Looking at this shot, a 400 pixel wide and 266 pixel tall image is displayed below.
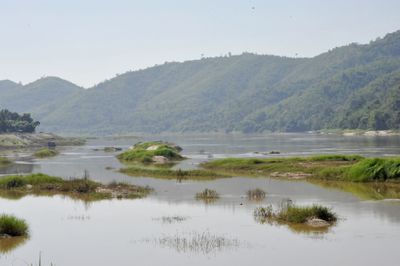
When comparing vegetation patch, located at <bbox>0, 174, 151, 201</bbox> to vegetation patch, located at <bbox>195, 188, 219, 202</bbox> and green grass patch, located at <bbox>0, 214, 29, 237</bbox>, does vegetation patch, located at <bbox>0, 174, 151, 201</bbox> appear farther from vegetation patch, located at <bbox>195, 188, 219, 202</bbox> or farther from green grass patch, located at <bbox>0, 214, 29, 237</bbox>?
green grass patch, located at <bbox>0, 214, 29, 237</bbox>

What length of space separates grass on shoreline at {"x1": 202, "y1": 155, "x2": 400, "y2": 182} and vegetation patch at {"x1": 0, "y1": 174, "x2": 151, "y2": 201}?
19246 mm

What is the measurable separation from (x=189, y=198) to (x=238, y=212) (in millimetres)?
9175

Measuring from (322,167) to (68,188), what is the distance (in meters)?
28.2

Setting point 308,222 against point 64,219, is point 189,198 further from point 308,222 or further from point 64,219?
point 308,222

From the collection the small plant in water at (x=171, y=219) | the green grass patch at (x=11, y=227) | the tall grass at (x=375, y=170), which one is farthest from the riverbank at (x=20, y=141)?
the green grass patch at (x=11, y=227)

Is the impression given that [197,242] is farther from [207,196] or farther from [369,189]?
[369,189]

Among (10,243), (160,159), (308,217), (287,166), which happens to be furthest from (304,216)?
(160,159)

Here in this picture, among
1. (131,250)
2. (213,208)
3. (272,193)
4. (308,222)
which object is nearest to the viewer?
(131,250)

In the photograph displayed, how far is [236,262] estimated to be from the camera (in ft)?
92.3

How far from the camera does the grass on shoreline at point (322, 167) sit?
5919cm

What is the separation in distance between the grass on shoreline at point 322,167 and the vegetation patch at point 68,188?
63.1 feet

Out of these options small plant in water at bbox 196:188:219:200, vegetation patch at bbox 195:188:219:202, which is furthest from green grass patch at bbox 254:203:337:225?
small plant in water at bbox 196:188:219:200

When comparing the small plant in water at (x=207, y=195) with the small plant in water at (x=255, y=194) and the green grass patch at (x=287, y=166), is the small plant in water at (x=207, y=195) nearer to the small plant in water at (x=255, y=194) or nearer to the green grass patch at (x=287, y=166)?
the small plant in water at (x=255, y=194)

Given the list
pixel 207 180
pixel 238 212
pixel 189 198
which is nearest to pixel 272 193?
pixel 189 198
